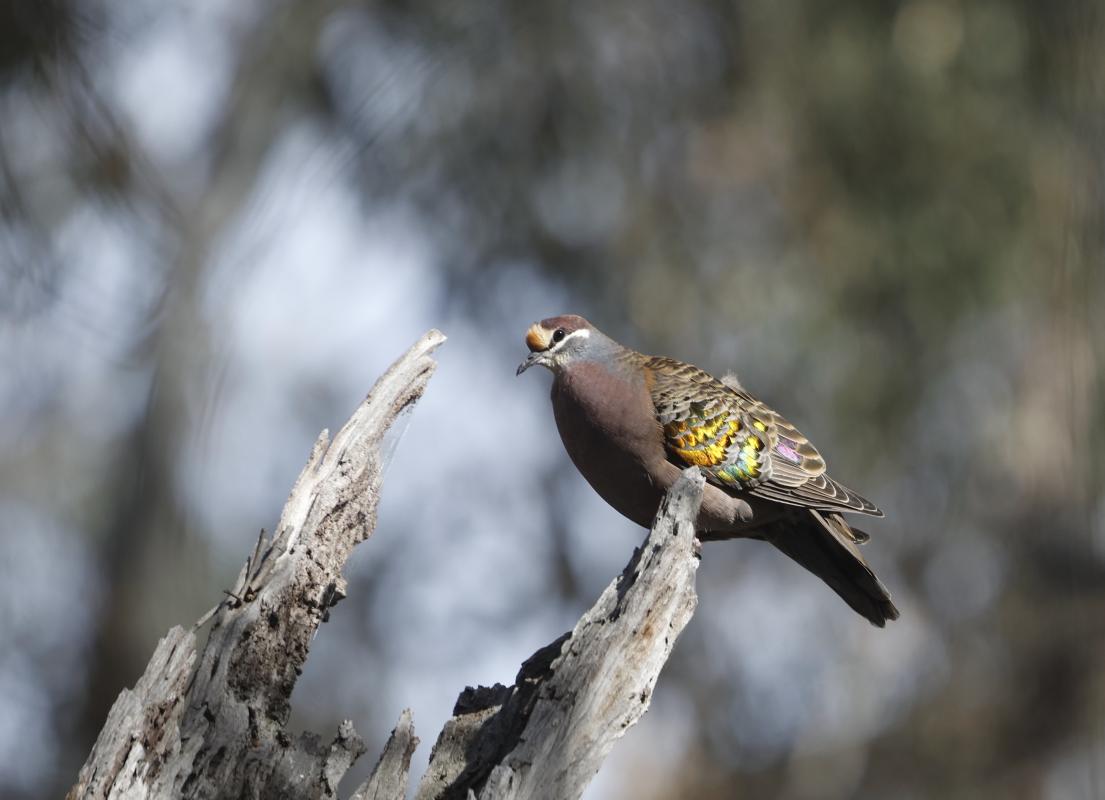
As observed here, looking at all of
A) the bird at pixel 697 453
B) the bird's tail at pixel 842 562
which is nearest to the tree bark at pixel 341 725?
the bird at pixel 697 453

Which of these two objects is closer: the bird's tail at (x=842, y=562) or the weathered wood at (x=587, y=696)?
the weathered wood at (x=587, y=696)

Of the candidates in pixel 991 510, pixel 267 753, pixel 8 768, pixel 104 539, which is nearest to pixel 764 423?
pixel 267 753

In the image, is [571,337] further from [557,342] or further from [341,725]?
[341,725]

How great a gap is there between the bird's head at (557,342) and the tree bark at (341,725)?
1580mm

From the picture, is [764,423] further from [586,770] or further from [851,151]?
[851,151]

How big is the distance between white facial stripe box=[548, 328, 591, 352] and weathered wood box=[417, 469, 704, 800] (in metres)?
1.70

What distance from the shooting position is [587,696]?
140 inches

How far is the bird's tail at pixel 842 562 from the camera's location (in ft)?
18.1

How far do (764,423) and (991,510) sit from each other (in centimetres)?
504

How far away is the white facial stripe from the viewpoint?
5.55m

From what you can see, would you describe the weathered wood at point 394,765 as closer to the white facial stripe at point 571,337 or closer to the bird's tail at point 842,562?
the white facial stripe at point 571,337

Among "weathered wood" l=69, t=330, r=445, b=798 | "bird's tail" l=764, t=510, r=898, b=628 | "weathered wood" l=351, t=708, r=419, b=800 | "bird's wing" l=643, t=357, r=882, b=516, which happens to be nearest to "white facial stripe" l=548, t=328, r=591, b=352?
"bird's wing" l=643, t=357, r=882, b=516

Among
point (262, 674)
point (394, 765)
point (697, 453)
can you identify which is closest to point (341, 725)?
point (394, 765)

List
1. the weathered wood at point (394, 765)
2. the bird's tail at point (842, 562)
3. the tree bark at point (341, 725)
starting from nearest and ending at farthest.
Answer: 1. the tree bark at point (341, 725)
2. the weathered wood at point (394, 765)
3. the bird's tail at point (842, 562)
